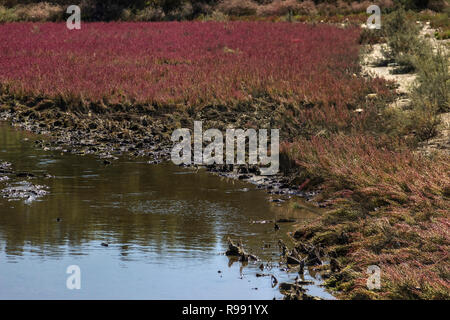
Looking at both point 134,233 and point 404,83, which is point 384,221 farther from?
point 404,83

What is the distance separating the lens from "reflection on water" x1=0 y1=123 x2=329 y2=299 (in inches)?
264

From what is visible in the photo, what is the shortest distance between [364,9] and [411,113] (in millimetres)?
→ 27873

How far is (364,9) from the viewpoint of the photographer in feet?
133

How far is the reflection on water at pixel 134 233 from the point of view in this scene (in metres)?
6.70

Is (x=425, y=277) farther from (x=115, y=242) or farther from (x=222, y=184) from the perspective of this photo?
(x=222, y=184)

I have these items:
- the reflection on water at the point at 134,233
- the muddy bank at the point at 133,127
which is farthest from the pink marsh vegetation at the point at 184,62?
the reflection on water at the point at 134,233
